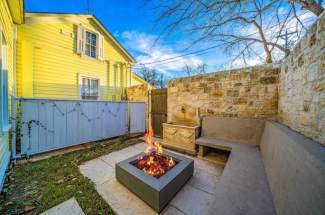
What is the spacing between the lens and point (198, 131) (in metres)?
3.74

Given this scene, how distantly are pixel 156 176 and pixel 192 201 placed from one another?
2.14 ft

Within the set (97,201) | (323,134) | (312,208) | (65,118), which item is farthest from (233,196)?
(65,118)

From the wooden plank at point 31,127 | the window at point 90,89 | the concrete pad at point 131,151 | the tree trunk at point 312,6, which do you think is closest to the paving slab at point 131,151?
the concrete pad at point 131,151

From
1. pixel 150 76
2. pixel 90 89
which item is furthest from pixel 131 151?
pixel 150 76

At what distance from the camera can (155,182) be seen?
178cm

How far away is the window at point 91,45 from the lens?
591 cm

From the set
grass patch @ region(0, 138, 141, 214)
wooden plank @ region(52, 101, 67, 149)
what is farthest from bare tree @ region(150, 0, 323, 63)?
wooden plank @ region(52, 101, 67, 149)

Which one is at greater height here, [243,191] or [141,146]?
[243,191]

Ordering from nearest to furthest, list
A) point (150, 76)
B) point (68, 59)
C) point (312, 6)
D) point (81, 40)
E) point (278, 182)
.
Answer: point (278, 182)
point (312, 6)
point (68, 59)
point (81, 40)
point (150, 76)

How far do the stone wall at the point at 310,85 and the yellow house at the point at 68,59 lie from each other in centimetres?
679

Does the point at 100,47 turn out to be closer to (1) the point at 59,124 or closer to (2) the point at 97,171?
(1) the point at 59,124

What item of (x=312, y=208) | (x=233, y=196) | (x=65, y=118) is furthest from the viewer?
(x=65, y=118)

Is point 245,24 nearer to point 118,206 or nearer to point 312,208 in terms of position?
point 312,208

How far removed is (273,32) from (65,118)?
21.2 feet
